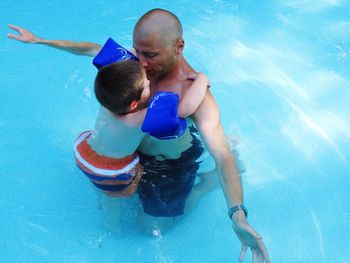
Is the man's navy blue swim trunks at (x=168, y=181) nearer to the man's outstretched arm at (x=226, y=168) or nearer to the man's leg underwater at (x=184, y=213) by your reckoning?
the man's leg underwater at (x=184, y=213)

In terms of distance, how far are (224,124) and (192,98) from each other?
1.29 meters

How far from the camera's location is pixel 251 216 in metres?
2.97

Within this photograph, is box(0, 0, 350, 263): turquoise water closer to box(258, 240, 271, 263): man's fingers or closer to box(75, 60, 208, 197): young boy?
box(75, 60, 208, 197): young boy

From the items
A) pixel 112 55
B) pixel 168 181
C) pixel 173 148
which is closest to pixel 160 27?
pixel 112 55

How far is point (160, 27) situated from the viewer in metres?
2.29

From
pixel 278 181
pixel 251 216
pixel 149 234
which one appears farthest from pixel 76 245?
pixel 278 181

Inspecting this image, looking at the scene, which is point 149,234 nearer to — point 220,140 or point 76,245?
point 76,245

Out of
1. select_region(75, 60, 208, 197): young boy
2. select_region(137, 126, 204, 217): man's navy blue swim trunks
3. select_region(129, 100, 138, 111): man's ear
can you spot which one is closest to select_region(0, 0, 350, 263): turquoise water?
select_region(137, 126, 204, 217): man's navy blue swim trunks

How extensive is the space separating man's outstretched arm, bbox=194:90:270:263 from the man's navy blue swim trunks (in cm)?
42

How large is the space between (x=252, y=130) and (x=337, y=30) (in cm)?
157

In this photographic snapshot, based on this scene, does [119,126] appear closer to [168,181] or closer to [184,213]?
[168,181]

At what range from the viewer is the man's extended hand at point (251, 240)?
1.90 meters

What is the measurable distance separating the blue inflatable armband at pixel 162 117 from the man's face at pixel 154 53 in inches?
13.4

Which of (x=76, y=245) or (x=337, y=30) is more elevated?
(x=337, y=30)
